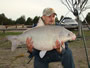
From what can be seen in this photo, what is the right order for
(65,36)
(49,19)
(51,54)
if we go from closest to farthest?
(65,36)
(49,19)
(51,54)

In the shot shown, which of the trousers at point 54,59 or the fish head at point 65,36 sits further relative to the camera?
the trousers at point 54,59

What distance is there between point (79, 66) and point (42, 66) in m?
1.75

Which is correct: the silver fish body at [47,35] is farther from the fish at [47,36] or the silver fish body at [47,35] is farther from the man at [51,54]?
the man at [51,54]

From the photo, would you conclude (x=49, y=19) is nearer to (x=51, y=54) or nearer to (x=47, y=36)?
(x=47, y=36)

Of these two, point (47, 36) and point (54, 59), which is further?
point (54, 59)

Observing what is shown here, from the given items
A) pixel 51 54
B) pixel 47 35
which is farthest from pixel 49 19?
pixel 51 54

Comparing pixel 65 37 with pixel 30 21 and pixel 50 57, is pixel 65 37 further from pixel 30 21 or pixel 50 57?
pixel 30 21

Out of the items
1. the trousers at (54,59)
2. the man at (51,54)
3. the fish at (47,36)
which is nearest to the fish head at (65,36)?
the fish at (47,36)

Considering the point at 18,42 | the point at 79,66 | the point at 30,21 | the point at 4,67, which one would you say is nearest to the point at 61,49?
the point at 18,42

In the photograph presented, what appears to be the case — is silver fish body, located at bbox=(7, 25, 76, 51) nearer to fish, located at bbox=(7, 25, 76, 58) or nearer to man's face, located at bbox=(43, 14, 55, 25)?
fish, located at bbox=(7, 25, 76, 58)

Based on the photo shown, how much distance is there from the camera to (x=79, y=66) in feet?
13.6

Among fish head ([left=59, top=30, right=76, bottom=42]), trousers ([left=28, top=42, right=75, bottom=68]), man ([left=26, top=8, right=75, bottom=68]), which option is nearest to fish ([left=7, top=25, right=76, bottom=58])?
fish head ([left=59, top=30, right=76, bottom=42])

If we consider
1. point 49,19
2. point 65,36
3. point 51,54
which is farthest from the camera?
point 51,54

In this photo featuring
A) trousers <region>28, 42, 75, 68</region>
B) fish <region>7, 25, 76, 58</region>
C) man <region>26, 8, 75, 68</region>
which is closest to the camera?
fish <region>7, 25, 76, 58</region>
